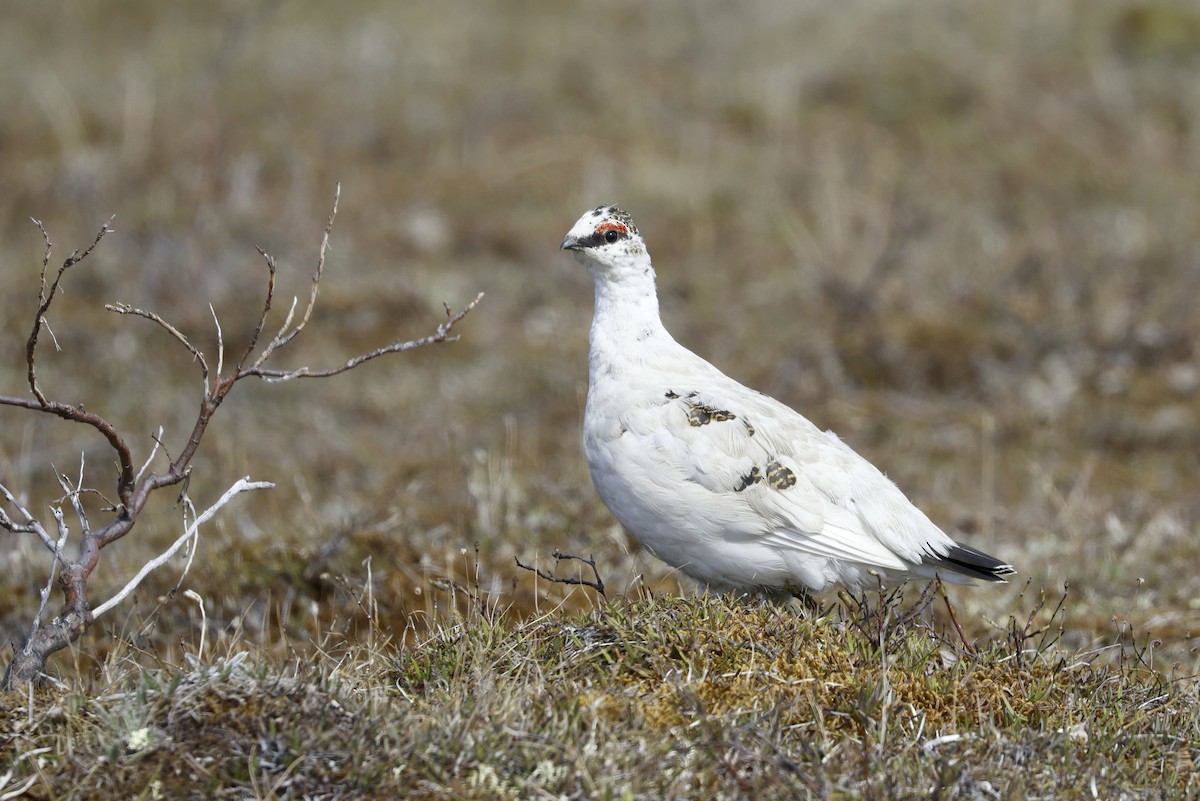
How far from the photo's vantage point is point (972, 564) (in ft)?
12.5

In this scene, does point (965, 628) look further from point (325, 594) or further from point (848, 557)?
point (325, 594)

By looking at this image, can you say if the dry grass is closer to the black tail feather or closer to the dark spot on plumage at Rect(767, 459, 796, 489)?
the black tail feather

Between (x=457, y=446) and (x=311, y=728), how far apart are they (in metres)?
5.06

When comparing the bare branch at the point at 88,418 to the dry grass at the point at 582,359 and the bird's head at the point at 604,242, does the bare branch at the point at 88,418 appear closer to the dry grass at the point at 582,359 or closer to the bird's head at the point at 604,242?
the dry grass at the point at 582,359

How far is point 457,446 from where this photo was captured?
7.83 metres

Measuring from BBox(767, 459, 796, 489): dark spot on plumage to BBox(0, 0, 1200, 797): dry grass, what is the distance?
576 mm

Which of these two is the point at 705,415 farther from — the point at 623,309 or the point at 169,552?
the point at 169,552

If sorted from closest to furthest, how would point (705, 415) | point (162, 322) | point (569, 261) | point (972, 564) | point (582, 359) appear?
point (162, 322) < point (972, 564) < point (705, 415) < point (582, 359) < point (569, 261)

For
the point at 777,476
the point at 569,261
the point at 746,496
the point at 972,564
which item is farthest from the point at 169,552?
the point at 569,261

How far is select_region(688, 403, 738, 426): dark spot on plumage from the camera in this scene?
13.0ft

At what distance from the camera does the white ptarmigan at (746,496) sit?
12.6ft

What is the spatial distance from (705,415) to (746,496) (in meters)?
0.29

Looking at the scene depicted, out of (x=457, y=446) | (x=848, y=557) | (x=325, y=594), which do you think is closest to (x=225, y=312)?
(x=457, y=446)

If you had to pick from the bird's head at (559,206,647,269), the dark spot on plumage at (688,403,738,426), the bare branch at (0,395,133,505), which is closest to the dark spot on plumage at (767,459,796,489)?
the dark spot on plumage at (688,403,738,426)
